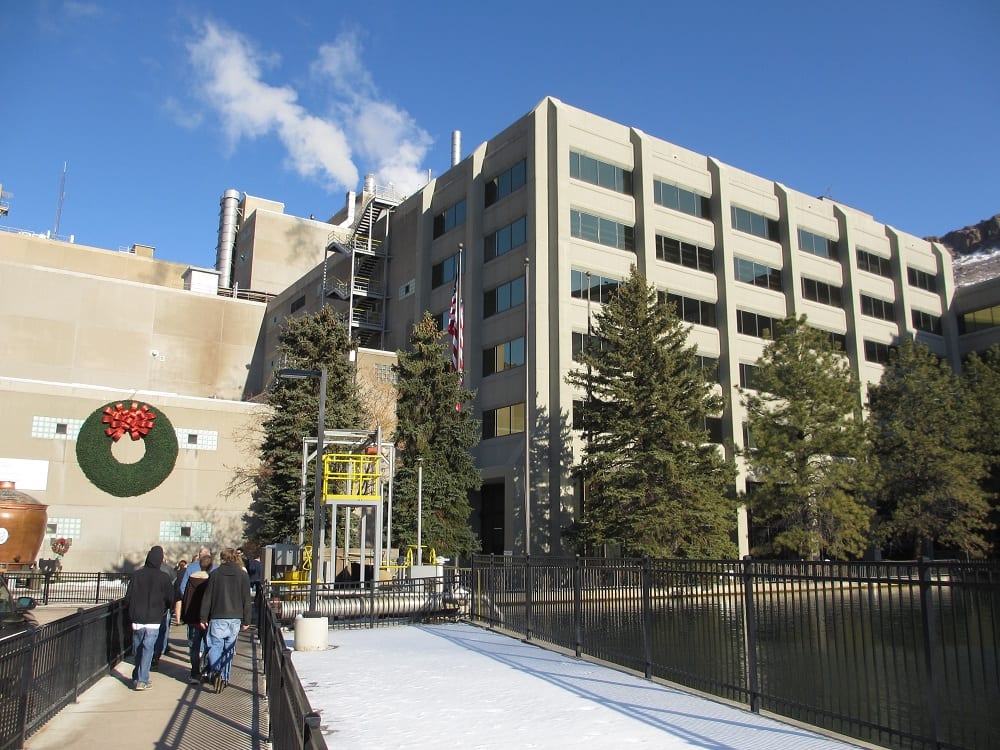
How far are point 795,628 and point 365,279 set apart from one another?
49.0m

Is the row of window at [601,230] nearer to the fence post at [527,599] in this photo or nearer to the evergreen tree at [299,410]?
the evergreen tree at [299,410]

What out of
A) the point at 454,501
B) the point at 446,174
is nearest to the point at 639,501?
the point at 454,501

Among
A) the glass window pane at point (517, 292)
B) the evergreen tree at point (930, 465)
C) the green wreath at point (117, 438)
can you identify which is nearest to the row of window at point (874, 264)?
the evergreen tree at point (930, 465)

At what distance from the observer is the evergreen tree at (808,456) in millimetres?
36562

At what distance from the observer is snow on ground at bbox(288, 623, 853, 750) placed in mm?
7637

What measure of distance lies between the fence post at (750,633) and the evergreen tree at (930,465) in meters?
36.3

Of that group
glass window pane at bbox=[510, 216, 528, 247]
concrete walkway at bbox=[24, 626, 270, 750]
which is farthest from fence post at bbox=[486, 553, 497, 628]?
glass window pane at bbox=[510, 216, 528, 247]

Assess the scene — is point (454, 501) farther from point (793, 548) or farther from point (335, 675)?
point (335, 675)

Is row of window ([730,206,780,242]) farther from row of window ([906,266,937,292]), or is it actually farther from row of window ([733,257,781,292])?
row of window ([906,266,937,292])

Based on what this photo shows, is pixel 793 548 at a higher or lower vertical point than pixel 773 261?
lower

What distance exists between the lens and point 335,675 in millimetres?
11453

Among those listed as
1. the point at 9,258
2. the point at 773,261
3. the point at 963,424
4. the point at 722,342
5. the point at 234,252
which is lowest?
the point at 963,424

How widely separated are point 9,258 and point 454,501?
5087cm

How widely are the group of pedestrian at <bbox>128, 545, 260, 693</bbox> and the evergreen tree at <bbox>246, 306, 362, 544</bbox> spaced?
2251 centimetres
